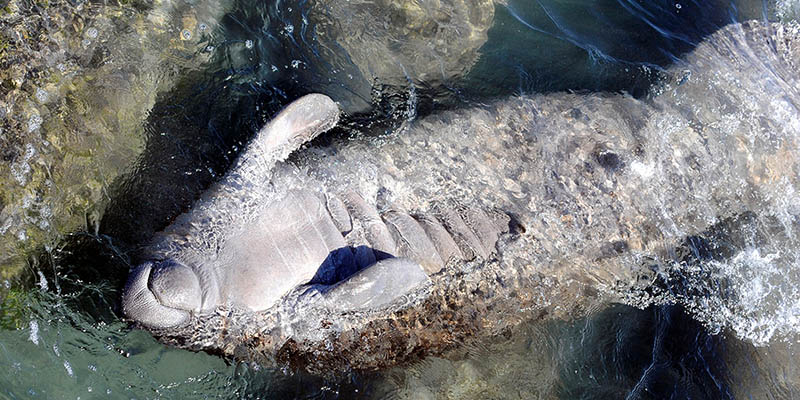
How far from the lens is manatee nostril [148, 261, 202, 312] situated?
351 centimetres

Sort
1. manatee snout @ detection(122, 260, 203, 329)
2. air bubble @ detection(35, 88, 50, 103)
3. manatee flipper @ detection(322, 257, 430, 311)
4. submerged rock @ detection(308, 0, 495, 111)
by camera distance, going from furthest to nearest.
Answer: submerged rock @ detection(308, 0, 495, 111) → air bubble @ detection(35, 88, 50, 103) → manatee flipper @ detection(322, 257, 430, 311) → manatee snout @ detection(122, 260, 203, 329)

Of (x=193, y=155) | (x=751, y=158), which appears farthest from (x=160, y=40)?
(x=751, y=158)

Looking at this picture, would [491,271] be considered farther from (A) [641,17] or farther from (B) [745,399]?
(A) [641,17]

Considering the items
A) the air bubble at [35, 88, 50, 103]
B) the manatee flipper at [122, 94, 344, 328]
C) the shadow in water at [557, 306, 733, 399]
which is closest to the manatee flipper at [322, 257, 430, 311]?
the manatee flipper at [122, 94, 344, 328]

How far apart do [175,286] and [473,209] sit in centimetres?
213

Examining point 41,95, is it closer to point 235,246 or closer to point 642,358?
point 235,246

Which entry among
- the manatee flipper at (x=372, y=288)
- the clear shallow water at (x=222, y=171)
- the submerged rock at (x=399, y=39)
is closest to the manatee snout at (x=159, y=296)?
the clear shallow water at (x=222, y=171)

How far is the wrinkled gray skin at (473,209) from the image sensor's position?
393cm

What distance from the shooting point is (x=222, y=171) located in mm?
4402

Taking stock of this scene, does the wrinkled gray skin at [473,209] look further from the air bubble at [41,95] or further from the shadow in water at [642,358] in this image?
the air bubble at [41,95]

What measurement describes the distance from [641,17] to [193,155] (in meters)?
4.10

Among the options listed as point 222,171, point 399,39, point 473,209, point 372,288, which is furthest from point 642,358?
point 222,171

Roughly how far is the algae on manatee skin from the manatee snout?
90 cm

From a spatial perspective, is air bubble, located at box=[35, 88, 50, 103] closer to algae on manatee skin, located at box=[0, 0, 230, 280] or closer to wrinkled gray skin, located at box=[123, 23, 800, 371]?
algae on manatee skin, located at box=[0, 0, 230, 280]
